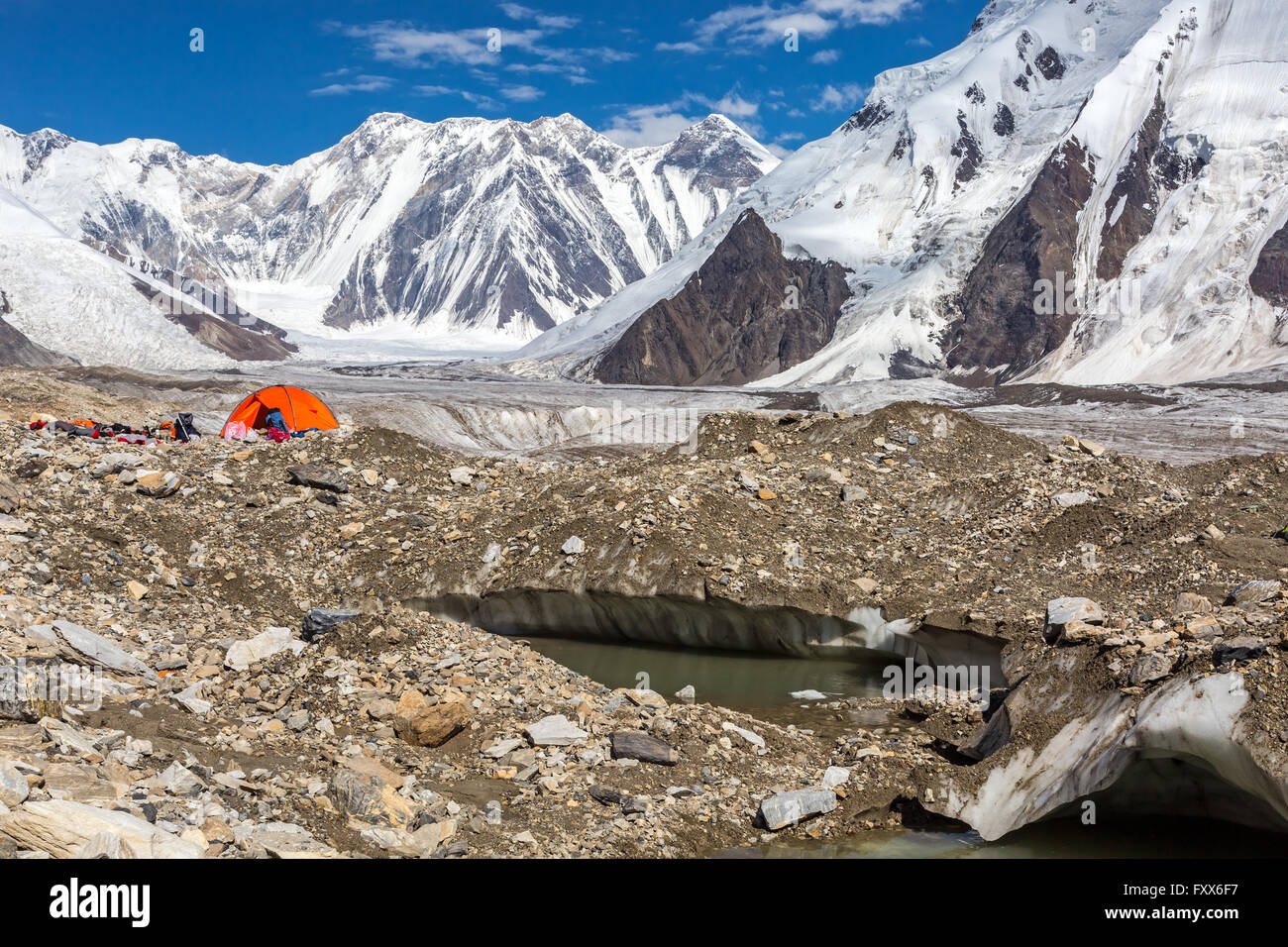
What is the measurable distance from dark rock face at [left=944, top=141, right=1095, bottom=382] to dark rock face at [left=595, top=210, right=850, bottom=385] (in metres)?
14.7

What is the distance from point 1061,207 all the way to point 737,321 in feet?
109

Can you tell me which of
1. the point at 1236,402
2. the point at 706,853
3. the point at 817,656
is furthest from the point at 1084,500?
the point at 1236,402

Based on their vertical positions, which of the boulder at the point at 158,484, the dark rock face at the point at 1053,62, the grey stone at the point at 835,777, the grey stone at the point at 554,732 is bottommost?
the grey stone at the point at 835,777

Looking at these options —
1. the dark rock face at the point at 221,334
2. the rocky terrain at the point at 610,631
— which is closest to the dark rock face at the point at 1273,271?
the rocky terrain at the point at 610,631

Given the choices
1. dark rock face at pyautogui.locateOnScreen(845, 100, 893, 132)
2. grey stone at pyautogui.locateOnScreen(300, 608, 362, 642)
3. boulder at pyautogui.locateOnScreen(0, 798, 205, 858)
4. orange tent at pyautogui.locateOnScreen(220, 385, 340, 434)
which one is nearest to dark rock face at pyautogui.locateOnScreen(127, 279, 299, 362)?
dark rock face at pyautogui.locateOnScreen(845, 100, 893, 132)

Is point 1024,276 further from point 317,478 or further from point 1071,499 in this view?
point 317,478

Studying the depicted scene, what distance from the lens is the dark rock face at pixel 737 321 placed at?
113m

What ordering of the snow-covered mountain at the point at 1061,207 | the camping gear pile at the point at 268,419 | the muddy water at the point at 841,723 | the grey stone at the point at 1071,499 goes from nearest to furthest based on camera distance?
the muddy water at the point at 841,723 → the grey stone at the point at 1071,499 → the camping gear pile at the point at 268,419 → the snow-covered mountain at the point at 1061,207

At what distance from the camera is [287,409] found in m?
26.9

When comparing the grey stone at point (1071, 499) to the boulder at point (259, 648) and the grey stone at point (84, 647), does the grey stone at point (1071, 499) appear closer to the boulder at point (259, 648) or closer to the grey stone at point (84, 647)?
the boulder at point (259, 648)

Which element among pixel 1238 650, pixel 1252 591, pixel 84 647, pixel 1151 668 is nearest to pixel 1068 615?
pixel 1151 668

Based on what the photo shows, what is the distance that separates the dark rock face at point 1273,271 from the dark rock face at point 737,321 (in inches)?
1508

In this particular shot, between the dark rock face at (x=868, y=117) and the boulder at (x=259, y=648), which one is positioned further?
the dark rock face at (x=868, y=117)
